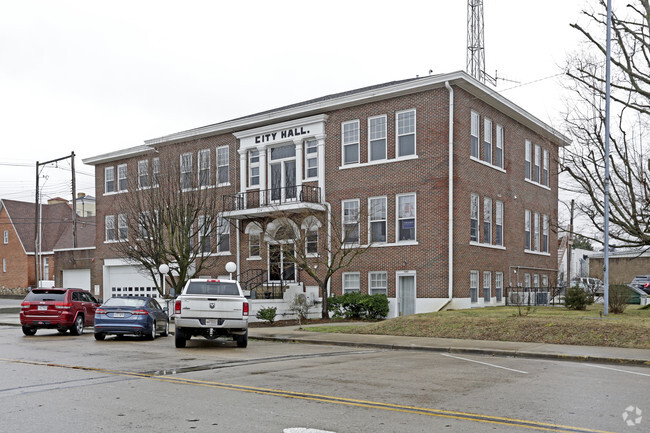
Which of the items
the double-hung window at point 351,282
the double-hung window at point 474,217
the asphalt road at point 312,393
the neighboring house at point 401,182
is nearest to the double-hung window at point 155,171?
the neighboring house at point 401,182

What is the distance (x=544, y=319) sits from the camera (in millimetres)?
18750

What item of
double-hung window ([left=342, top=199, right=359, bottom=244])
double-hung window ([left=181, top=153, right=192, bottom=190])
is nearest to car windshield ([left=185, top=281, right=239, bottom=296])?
double-hung window ([left=342, top=199, right=359, bottom=244])

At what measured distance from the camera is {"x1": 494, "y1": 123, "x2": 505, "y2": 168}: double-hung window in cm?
3084

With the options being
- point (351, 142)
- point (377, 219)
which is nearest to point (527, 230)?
point (377, 219)

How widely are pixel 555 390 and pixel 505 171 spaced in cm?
2289

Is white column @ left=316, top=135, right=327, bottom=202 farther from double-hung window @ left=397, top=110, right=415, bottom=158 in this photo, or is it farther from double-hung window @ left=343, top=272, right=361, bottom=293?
double-hung window @ left=397, top=110, right=415, bottom=158

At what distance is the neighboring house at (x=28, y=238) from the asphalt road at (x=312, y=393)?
165 feet

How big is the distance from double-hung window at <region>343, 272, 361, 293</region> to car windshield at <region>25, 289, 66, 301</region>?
1235 cm

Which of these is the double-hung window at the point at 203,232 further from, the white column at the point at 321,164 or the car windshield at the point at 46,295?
the car windshield at the point at 46,295

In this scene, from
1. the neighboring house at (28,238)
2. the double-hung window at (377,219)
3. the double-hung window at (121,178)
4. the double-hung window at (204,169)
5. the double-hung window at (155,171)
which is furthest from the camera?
the neighboring house at (28,238)

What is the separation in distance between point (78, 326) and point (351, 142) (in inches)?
563

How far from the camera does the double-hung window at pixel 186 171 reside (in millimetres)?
29094

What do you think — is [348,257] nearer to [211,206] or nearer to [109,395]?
[211,206]

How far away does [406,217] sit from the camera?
27.7m
